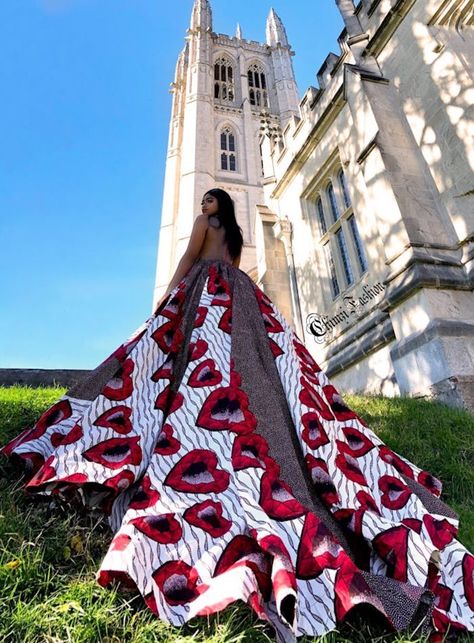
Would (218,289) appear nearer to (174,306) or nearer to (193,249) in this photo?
(174,306)

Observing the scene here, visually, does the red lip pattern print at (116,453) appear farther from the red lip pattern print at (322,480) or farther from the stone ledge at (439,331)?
the stone ledge at (439,331)

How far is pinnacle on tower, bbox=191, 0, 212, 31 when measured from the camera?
31752 mm

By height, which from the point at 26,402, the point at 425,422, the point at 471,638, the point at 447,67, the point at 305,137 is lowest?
the point at 471,638

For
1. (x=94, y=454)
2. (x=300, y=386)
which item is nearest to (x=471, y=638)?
(x=300, y=386)

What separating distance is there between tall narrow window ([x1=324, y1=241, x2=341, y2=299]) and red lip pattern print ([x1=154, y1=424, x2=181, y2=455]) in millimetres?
6814

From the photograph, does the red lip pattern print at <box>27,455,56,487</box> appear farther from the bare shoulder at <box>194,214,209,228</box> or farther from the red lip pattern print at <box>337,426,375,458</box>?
the bare shoulder at <box>194,214,209,228</box>

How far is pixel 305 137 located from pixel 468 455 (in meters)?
8.33

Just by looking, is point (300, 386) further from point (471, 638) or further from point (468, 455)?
point (468, 455)

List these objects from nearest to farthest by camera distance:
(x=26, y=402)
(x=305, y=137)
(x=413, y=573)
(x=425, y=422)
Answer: (x=413, y=573), (x=26, y=402), (x=425, y=422), (x=305, y=137)

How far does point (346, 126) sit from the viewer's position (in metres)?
7.71

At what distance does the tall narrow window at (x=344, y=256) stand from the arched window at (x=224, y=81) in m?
27.8

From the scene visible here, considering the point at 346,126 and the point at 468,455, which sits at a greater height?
the point at 346,126

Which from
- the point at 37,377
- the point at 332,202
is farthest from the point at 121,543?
the point at 332,202

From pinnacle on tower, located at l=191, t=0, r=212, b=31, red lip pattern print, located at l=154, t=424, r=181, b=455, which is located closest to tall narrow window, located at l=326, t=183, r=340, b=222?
red lip pattern print, located at l=154, t=424, r=181, b=455
